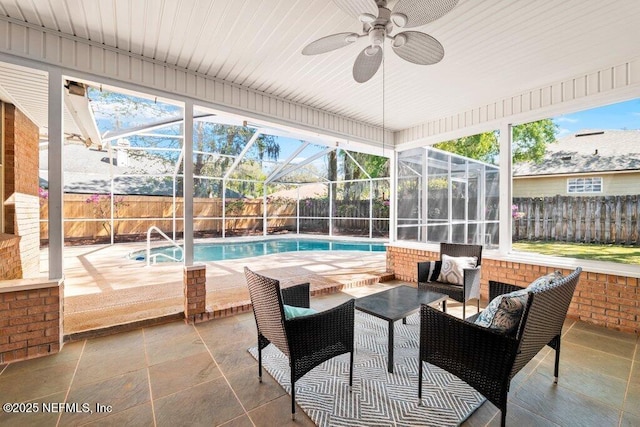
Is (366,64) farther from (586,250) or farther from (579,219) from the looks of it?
(586,250)

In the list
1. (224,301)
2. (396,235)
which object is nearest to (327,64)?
(224,301)

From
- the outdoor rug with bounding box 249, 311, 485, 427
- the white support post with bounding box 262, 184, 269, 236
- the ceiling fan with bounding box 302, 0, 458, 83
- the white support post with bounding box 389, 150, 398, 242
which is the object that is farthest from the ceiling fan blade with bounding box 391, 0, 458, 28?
the white support post with bounding box 262, 184, 269, 236

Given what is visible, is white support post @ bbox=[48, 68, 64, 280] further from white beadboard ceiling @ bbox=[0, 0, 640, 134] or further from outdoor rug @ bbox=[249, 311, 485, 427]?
outdoor rug @ bbox=[249, 311, 485, 427]

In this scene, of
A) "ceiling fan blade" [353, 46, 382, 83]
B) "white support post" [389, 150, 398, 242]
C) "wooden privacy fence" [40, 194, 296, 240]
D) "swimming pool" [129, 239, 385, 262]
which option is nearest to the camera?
"ceiling fan blade" [353, 46, 382, 83]

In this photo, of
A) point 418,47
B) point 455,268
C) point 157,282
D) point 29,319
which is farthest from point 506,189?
point 29,319

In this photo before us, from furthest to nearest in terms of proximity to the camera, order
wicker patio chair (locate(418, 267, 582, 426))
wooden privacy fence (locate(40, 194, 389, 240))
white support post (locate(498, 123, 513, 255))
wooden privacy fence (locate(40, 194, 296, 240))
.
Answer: wooden privacy fence (locate(40, 194, 389, 240)) < wooden privacy fence (locate(40, 194, 296, 240)) < white support post (locate(498, 123, 513, 255)) < wicker patio chair (locate(418, 267, 582, 426))

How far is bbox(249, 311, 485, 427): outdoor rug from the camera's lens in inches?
78.0

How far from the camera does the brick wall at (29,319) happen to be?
265 cm

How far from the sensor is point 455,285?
12.4ft

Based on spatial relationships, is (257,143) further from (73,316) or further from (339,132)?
(73,316)

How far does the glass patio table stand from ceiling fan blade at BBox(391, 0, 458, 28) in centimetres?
238

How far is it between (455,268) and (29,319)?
4.78 metres

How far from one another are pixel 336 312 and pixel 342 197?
34.0ft

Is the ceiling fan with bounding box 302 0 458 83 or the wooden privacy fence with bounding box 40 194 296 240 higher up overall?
the ceiling fan with bounding box 302 0 458 83
